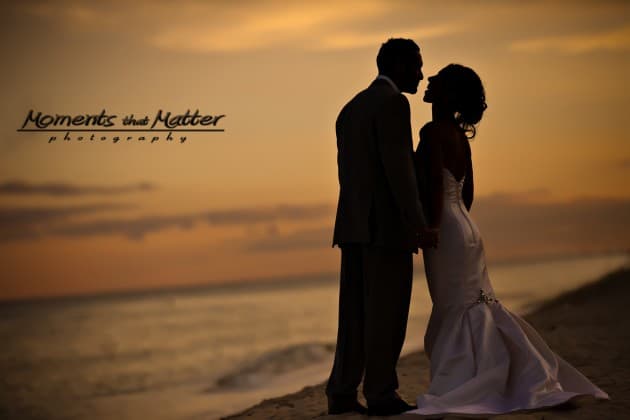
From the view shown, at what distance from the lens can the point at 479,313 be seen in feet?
17.1

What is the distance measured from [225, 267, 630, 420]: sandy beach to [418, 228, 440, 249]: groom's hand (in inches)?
39.2

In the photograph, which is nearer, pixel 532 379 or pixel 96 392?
pixel 532 379

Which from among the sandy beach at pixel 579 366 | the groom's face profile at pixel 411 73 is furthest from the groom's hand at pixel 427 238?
the sandy beach at pixel 579 366

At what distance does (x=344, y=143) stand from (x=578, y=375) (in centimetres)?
203

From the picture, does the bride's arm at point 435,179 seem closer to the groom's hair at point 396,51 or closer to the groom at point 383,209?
the groom at point 383,209

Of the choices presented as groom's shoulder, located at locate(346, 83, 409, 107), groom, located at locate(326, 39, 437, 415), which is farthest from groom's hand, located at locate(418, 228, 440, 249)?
groom's shoulder, located at locate(346, 83, 409, 107)

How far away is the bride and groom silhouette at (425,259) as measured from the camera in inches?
196

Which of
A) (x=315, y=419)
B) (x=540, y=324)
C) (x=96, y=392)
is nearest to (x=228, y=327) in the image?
(x=96, y=392)

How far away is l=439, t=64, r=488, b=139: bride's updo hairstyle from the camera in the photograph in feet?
16.8

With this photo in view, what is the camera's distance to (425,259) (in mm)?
5324

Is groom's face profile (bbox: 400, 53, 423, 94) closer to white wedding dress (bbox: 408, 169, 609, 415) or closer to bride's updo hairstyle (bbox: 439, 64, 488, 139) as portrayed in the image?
bride's updo hairstyle (bbox: 439, 64, 488, 139)

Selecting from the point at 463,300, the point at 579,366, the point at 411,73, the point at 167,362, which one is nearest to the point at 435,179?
the point at 411,73

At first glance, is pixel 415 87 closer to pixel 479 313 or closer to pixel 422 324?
pixel 479 313

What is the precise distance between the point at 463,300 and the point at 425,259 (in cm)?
34
